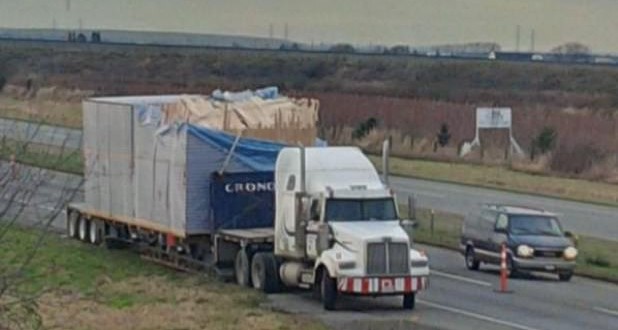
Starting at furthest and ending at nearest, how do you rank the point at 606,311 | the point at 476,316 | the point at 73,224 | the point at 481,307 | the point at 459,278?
the point at 73,224, the point at 459,278, the point at 606,311, the point at 481,307, the point at 476,316

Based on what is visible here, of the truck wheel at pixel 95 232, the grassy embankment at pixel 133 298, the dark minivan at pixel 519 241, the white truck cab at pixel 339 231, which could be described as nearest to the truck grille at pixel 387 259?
the white truck cab at pixel 339 231

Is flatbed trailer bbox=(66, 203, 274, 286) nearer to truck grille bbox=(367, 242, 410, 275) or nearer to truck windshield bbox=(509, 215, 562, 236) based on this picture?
truck grille bbox=(367, 242, 410, 275)

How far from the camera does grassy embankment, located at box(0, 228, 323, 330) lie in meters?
25.1

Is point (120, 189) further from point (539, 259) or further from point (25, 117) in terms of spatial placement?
point (25, 117)

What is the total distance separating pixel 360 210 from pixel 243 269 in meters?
3.35

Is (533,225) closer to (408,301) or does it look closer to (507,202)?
(408,301)

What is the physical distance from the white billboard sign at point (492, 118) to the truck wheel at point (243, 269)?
3648 cm

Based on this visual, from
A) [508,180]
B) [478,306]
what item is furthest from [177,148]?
[508,180]

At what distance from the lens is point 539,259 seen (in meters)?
35.1

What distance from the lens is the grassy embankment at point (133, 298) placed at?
25094 millimetres

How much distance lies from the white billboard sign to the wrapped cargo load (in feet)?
100

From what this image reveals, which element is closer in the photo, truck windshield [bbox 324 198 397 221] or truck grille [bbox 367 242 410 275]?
truck grille [bbox 367 242 410 275]

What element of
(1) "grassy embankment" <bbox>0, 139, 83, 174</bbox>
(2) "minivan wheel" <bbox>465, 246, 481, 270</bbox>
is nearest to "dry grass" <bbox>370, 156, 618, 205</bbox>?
(2) "minivan wheel" <bbox>465, 246, 481, 270</bbox>

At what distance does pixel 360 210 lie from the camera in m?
29.4
